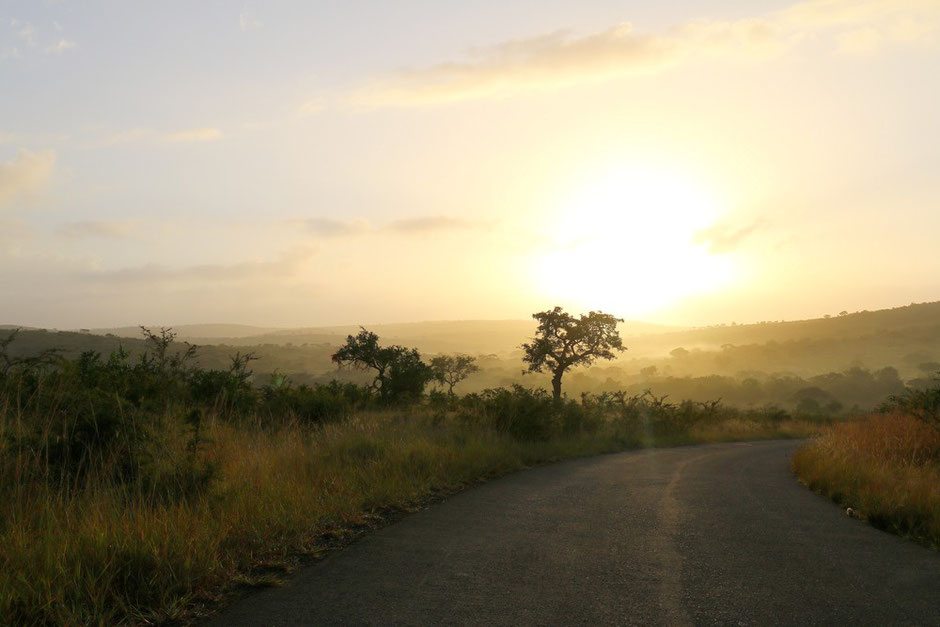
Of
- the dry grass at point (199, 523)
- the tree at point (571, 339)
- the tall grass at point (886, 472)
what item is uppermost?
the tree at point (571, 339)

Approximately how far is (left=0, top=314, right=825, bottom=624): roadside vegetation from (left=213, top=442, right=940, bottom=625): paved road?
2.01ft

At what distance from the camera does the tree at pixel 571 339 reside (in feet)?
144

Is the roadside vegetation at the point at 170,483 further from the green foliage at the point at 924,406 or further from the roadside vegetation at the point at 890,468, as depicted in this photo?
the green foliage at the point at 924,406

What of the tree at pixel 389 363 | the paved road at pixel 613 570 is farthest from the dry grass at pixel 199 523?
the tree at pixel 389 363

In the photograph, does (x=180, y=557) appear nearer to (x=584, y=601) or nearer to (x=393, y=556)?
(x=393, y=556)

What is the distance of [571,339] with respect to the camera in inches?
1725

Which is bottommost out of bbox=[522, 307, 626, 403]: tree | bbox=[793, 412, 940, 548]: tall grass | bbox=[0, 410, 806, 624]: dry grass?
bbox=[793, 412, 940, 548]: tall grass

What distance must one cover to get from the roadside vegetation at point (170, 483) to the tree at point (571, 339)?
27.4m

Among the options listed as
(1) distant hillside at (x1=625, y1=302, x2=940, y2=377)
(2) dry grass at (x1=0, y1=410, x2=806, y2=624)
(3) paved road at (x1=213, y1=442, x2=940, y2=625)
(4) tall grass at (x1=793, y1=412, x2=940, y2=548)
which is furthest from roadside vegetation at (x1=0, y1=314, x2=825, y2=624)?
(1) distant hillside at (x1=625, y1=302, x2=940, y2=377)

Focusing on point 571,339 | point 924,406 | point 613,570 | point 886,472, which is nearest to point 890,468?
point 886,472

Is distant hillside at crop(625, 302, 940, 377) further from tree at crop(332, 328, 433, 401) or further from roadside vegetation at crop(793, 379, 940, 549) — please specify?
roadside vegetation at crop(793, 379, 940, 549)

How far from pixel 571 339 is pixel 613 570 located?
3811 cm

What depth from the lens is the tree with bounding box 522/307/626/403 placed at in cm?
4378

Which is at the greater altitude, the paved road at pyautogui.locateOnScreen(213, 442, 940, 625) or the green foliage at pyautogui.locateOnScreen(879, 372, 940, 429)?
the green foliage at pyautogui.locateOnScreen(879, 372, 940, 429)
